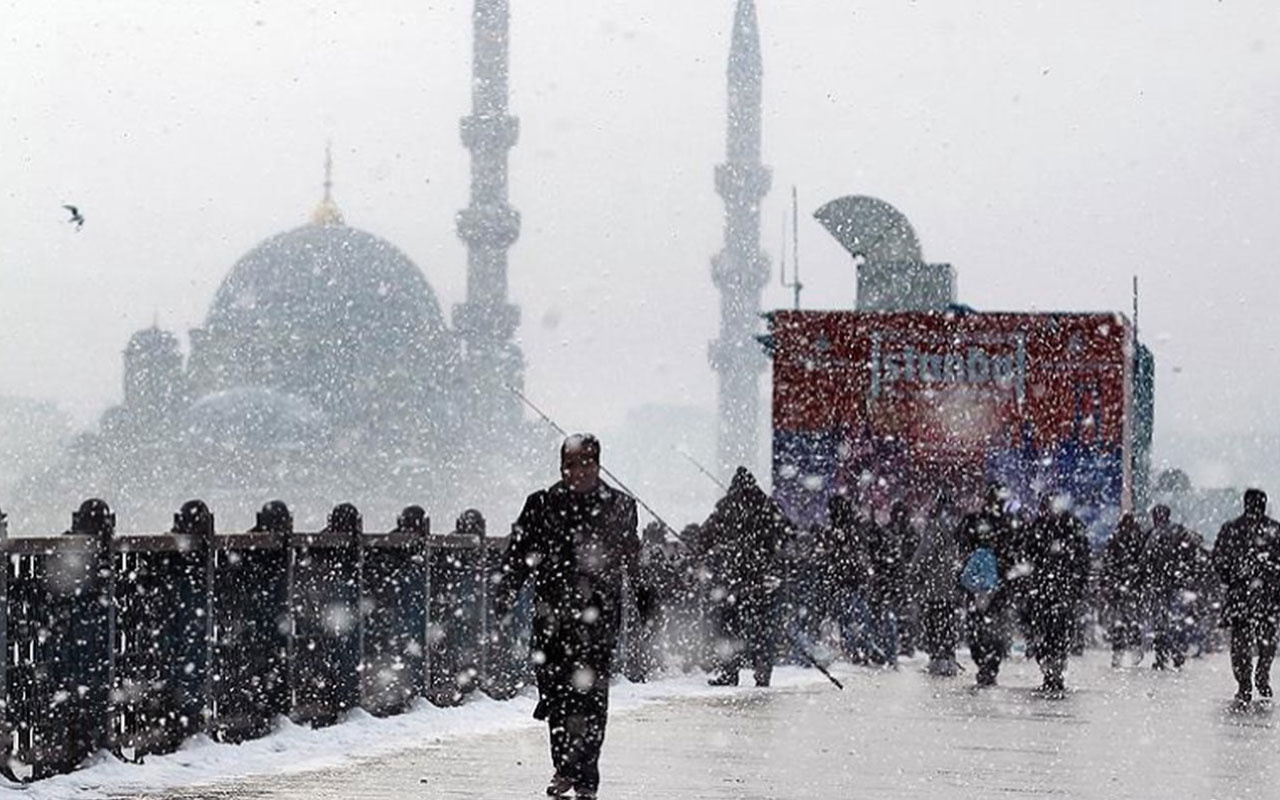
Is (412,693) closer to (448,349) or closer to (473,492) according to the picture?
(448,349)

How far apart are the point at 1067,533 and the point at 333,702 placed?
817cm

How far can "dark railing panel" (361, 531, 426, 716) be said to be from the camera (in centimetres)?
1445

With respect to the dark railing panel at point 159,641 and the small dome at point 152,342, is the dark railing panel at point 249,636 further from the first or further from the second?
the small dome at point 152,342

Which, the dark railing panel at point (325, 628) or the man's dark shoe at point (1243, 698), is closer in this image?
the dark railing panel at point (325, 628)

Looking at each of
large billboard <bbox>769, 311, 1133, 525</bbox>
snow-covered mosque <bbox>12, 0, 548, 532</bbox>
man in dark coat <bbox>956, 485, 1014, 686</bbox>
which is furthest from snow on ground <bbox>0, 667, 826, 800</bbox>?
snow-covered mosque <bbox>12, 0, 548, 532</bbox>

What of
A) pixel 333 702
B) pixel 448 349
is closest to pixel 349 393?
pixel 448 349

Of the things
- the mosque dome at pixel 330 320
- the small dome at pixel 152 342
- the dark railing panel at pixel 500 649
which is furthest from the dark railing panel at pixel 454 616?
the small dome at pixel 152 342

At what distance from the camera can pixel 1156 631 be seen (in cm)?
2575

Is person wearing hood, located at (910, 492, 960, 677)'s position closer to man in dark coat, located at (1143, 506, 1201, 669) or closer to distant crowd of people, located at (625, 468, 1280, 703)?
distant crowd of people, located at (625, 468, 1280, 703)

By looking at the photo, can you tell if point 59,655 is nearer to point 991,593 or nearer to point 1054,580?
point 1054,580

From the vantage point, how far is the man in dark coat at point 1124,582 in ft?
86.5

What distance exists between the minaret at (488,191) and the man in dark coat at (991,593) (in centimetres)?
11538

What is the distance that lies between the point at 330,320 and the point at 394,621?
14744 centimetres

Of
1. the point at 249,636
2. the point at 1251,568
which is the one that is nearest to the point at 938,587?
the point at 1251,568
